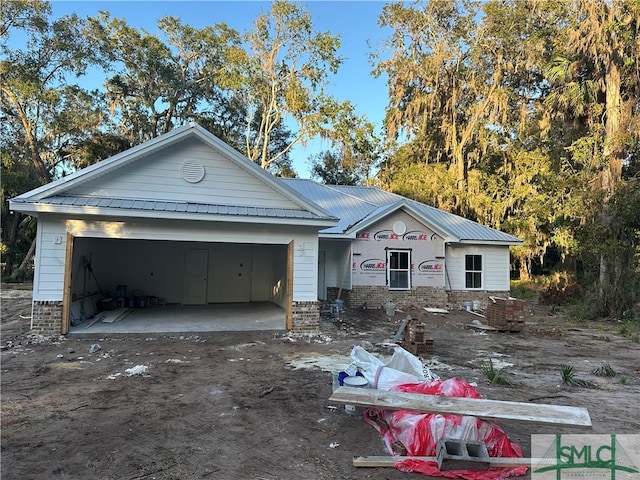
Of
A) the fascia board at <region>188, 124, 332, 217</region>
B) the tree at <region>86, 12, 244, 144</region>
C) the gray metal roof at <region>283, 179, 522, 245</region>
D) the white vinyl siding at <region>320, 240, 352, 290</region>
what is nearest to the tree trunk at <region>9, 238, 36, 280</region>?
the tree at <region>86, 12, 244, 144</region>

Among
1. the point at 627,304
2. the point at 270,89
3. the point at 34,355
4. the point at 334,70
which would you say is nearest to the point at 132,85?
the point at 270,89

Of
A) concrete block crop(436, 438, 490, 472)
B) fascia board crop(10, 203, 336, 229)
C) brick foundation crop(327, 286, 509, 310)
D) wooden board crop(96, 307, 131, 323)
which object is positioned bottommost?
concrete block crop(436, 438, 490, 472)

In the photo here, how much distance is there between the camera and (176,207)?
9750 millimetres

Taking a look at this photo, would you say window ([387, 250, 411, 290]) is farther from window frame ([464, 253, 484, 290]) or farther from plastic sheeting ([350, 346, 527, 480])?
plastic sheeting ([350, 346, 527, 480])

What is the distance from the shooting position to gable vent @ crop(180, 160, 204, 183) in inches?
405

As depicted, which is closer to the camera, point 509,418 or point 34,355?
point 509,418

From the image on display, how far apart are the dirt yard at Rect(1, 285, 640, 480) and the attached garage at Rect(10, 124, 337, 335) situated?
1260 mm

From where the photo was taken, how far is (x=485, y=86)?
81.9ft

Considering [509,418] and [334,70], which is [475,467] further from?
[334,70]

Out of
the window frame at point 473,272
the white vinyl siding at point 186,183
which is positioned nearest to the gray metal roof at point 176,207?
the white vinyl siding at point 186,183

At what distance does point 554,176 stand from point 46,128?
2899 cm

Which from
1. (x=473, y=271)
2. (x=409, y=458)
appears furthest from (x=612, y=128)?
(x=409, y=458)

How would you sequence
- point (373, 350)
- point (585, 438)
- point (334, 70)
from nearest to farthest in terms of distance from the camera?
point (585, 438), point (373, 350), point (334, 70)

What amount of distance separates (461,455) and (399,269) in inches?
500
